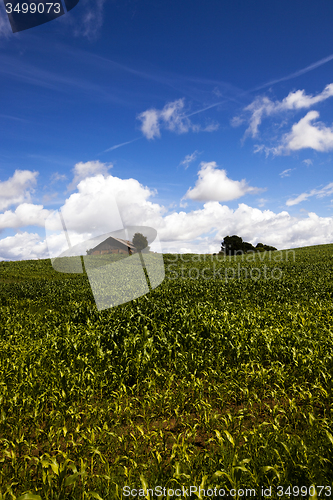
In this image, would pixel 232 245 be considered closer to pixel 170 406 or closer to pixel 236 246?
pixel 236 246

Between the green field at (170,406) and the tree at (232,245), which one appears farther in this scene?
the tree at (232,245)

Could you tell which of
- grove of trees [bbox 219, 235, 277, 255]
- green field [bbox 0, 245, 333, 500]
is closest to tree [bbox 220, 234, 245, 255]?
grove of trees [bbox 219, 235, 277, 255]

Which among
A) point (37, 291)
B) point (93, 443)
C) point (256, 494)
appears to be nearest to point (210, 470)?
point (256, 494)

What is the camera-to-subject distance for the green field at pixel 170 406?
110 inches

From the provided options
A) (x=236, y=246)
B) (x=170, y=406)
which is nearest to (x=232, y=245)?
(x=236, y=246)

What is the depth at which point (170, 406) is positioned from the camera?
4297 mm

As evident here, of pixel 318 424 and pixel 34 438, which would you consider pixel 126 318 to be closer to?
pixel 34 438

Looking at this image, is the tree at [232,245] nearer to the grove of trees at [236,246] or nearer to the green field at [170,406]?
the grove of trees at [236,246]

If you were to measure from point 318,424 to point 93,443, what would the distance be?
10.5ft

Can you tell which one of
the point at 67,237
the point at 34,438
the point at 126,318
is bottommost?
the point at 34,438

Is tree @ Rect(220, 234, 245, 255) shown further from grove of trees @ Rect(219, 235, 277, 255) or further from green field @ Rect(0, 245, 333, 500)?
green field @ Rect(0, 245, 333, 500)

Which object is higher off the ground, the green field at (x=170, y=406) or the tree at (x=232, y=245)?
the tree at (x=232, y=245)

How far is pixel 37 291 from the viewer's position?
17.3 meters

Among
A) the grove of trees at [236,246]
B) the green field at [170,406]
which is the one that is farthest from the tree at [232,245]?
the green field at [170,406]
